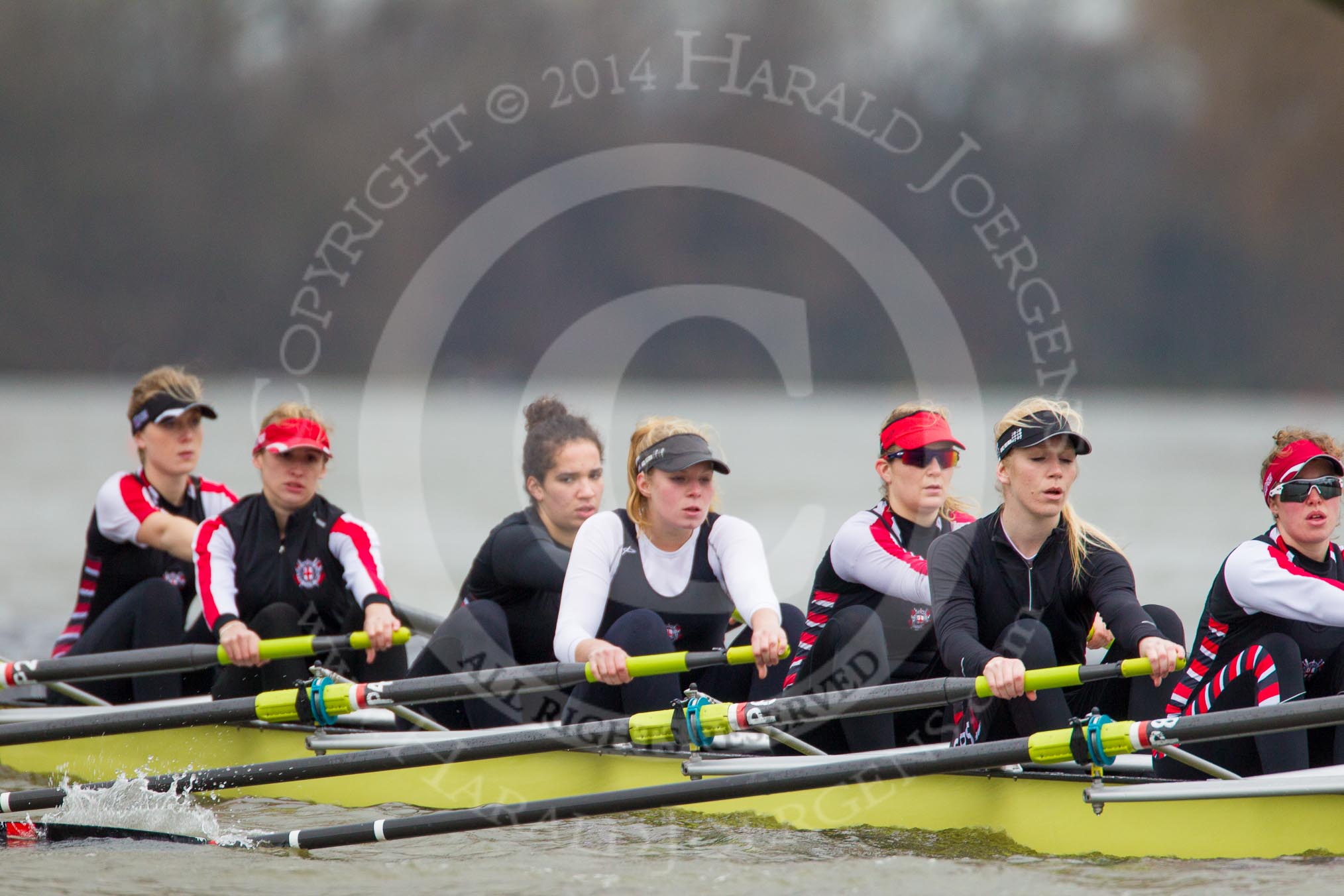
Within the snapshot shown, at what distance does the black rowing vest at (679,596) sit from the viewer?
188 inches

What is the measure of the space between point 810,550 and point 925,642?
36.7ft

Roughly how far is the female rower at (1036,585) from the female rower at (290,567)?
88.6 inches

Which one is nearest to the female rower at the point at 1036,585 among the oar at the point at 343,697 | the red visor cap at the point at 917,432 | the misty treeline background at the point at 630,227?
the red visor cap at the point at 917,432

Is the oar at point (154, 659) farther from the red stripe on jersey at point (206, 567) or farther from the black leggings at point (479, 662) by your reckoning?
the black leggings at point (479, 662)

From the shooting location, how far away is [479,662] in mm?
5078

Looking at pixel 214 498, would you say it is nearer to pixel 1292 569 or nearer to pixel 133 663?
pixel 133 663

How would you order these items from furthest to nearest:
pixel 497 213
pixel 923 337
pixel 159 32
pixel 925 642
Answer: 1. pixel 159 32
2. pixel 497 213
3. pixel 923 337
4. pixel 925 642

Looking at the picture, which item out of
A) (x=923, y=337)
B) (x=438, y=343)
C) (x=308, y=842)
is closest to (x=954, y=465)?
(x=308, y=842)

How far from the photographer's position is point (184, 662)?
5289 millimetres

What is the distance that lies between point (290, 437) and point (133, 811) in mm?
1476

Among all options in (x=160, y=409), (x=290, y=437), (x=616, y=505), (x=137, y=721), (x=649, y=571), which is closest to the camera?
(x=649, y=571)

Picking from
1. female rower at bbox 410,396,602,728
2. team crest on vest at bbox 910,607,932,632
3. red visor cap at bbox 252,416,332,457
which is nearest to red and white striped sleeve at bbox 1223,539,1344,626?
team crest on vest at bbox 910,607,932,632

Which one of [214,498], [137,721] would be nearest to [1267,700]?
[137,721]

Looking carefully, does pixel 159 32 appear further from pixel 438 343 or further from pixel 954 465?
pixel 954 465
